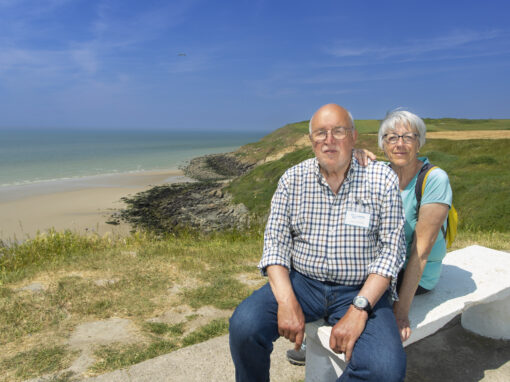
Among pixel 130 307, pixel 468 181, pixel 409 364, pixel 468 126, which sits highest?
pixel 468 126

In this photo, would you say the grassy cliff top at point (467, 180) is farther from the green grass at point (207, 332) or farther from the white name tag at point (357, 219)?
the white name tag at point (357, 219)

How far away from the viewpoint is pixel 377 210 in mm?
2357

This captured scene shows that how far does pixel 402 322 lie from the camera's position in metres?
2.38

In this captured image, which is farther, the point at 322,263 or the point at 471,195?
the point at 471,195

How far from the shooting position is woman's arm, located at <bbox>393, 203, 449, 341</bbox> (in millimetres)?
2414

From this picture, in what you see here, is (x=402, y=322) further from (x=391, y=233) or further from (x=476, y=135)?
(x=476, y=135)

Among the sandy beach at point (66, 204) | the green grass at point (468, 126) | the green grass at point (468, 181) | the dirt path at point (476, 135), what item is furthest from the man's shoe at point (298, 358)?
the green grass at point (468, 126)

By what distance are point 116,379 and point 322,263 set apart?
1685mm

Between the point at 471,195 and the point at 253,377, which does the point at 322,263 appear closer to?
the point at 253,377

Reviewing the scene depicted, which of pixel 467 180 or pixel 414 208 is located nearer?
pixel 414 208

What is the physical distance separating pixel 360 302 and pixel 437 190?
90 cm

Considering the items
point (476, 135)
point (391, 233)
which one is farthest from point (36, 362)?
point (476, 135)

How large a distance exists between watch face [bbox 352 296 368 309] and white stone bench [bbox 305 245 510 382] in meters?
0.26

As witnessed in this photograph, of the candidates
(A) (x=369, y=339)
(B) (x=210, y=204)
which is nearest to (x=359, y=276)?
(A) (x=369, y=339)
